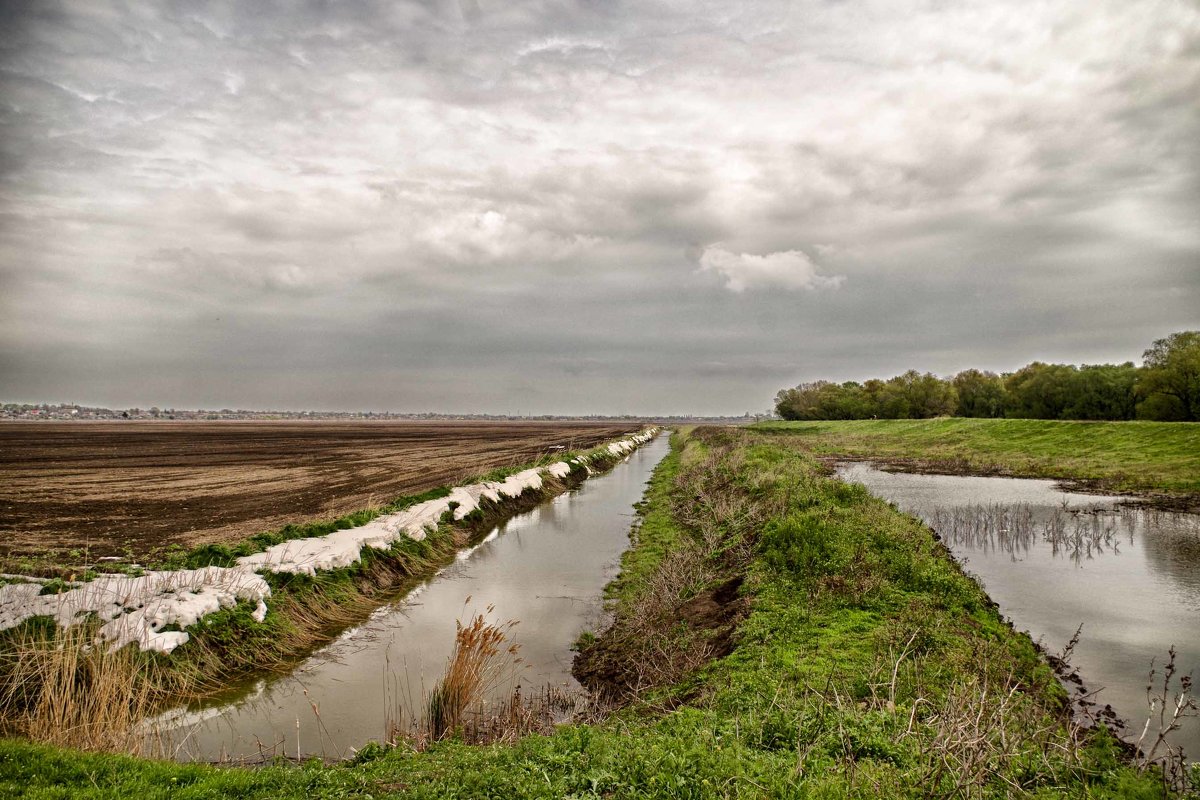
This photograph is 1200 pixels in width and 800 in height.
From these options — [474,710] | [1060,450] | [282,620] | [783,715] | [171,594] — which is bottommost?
[474,710]

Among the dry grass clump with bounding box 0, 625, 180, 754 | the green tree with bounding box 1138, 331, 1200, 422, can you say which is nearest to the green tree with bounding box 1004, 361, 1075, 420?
the green tree with bounding box 1138, 331, 1200, 422

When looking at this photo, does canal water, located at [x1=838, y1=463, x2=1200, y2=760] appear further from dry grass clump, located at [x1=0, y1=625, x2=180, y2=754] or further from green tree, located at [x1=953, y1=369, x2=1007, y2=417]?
green tree, located at [x1=953, y1=369, x2=1007, y2=417]

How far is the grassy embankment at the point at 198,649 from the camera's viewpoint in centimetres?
673

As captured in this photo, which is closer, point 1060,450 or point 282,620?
point 282,620

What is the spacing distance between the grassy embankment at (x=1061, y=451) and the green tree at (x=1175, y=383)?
15.0m

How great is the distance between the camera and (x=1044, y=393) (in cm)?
7450

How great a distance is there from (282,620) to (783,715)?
9061 mm

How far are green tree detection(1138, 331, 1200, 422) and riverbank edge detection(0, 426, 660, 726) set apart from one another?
220 feet

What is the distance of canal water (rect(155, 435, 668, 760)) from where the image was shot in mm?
7680

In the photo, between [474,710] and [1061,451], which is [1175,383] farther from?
[474,710]

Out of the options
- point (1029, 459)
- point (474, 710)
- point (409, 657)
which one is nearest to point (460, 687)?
point (474, 710)

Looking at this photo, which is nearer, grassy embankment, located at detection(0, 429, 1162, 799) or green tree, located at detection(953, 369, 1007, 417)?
grassy embankment, located at detection(0, 429, 1162, 799)

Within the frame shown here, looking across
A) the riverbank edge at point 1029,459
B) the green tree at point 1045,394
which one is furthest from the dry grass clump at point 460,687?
the green tree at point 1045,394

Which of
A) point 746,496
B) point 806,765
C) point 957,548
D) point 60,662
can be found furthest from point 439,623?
point 957,548
